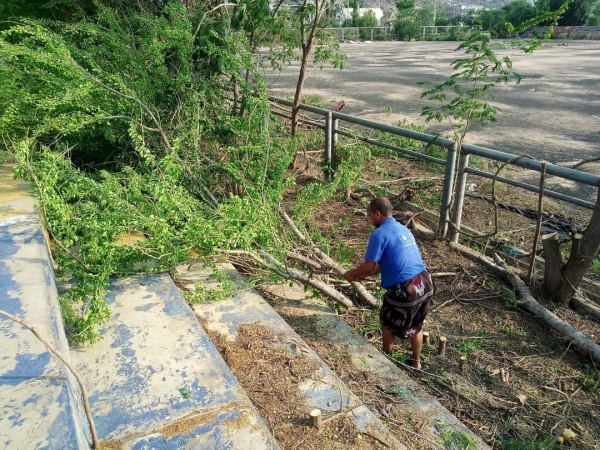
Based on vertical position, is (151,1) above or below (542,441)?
above

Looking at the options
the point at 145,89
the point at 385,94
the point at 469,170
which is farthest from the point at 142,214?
the point at 385,94

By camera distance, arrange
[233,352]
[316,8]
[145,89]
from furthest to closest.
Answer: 1. [316,8]
2. [145,89]
3. [233,352]

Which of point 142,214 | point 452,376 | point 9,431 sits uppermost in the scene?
point 142,214

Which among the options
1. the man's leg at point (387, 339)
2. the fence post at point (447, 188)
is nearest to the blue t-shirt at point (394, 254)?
the man's leg at point (387, 339)

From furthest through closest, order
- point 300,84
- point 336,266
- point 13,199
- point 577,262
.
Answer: point 300,84 → point 13,199 → point 336,266 → point 577,262

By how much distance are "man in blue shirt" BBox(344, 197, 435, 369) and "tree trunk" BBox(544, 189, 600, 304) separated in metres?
1.34

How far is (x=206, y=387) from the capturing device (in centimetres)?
237

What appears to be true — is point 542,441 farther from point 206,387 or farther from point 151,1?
point 151,1

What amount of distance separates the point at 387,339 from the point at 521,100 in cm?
1213

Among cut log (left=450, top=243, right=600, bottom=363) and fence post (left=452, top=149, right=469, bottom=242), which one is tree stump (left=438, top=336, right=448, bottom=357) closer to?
cut log (left=450, top=243, right=600, bottom=363)

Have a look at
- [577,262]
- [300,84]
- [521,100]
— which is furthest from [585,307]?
[521,100]

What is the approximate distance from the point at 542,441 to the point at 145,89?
425cm

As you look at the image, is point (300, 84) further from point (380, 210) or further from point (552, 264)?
point (552, 264)

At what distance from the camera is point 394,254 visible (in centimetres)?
331
